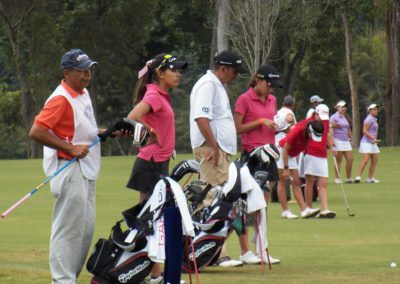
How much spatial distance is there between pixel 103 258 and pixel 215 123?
226 cm

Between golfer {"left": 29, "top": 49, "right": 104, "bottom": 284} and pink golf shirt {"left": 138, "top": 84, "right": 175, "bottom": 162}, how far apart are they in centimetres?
129

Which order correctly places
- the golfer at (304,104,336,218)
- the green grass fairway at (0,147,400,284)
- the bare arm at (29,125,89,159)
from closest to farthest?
the bare arm at (29,125,89,159) → the green grass fairway at (0,147,400,284) → the golfer at (304,104,336,218)

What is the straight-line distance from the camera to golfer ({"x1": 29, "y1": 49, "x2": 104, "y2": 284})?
8898mm

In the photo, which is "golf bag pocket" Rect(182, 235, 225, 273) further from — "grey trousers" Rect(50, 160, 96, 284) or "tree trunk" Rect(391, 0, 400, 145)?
"tree trunk" Rect(391, 0, 400, 145)

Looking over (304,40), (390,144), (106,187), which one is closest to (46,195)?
(106,187)

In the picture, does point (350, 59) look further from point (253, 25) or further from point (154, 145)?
point (154, 145)

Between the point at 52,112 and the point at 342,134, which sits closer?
the point at 52,112

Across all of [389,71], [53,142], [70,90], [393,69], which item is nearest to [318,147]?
[70,90]

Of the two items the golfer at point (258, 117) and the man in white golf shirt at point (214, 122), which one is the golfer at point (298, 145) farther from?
the man in white golf shirt at point (214, 122)

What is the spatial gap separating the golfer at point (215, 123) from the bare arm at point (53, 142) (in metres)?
2.48

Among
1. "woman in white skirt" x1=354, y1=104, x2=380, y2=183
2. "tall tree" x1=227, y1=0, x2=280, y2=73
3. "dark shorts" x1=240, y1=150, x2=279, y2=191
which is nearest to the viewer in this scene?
"dark shorts" x1=240, y1=150, x2=279, y2=191

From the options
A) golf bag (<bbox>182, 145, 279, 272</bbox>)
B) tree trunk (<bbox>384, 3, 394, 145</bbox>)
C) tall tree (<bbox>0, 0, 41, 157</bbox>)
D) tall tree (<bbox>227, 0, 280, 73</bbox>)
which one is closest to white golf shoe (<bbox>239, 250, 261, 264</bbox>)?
golf bag (<bbox>182, 145, 279, 272</bbox>)

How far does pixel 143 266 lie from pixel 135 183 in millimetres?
966

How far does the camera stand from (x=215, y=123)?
11461 millimetres
